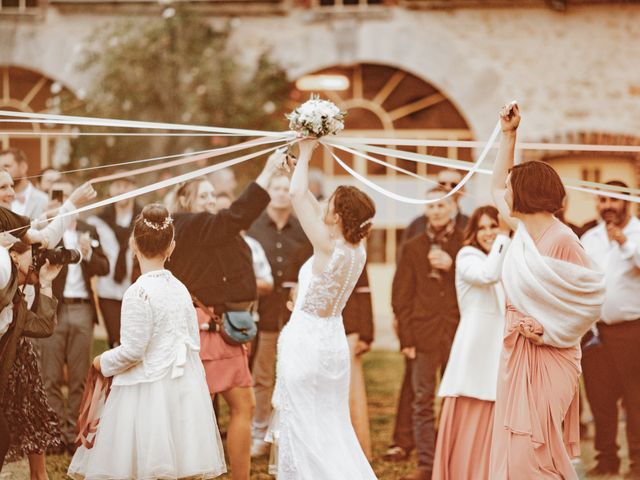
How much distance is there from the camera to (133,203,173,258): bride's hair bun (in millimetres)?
5855

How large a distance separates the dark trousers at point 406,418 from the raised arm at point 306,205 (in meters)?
2.77

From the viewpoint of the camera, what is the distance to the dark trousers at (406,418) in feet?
28.1

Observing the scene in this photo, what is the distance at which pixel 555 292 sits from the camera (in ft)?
18.1

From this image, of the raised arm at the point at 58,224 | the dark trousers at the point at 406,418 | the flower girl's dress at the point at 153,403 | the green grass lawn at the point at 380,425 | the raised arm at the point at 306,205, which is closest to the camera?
the flower girl's dress at the point at 153,403

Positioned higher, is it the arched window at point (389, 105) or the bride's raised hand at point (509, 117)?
the arched window at point (389, 105)

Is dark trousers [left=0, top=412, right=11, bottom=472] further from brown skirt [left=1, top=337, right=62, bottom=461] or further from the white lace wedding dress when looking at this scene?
the white lace wedding dress

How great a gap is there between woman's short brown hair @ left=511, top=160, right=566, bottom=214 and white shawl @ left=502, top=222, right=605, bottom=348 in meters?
0.15

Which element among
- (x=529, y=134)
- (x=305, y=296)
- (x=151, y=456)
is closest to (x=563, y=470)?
(x=305, y=296)

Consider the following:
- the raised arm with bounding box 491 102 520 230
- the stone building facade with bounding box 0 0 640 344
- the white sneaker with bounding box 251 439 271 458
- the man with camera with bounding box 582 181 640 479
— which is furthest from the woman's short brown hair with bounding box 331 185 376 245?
the stone building facade with bounding box 0 0 640 344

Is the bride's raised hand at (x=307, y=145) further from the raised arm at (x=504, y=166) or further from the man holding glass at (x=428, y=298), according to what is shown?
the man holding glass at (x=428, y=298)

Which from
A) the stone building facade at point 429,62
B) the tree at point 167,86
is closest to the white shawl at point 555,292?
the tree at point 167,86

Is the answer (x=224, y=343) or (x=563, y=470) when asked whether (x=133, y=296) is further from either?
(x=563, y=470)

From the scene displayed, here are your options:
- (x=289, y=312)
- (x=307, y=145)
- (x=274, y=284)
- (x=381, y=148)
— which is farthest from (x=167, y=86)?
(x=307, y=145)

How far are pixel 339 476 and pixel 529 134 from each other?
11956mm
